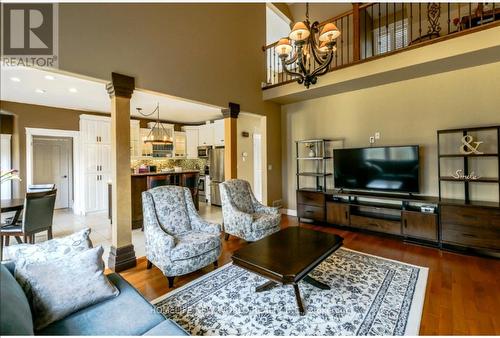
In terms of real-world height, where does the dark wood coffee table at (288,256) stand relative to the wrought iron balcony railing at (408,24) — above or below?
below

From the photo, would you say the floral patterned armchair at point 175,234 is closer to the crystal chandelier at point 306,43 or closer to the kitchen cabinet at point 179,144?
the crystal chandelier at point 306,43

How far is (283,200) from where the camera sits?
5.92 meters

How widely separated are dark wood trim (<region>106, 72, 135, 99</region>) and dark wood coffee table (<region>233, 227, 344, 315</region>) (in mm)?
2374

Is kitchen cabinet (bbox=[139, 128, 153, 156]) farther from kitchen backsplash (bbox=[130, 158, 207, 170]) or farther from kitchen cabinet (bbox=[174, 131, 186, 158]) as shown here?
kitchen cabinet (bbox=[174, 131, 186, 158])

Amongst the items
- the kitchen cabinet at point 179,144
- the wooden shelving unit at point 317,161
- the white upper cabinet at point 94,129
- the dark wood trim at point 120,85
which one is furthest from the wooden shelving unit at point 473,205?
the white upper cabinet at point 94,129

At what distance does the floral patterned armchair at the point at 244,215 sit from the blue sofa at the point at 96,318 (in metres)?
2.09

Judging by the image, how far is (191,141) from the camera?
26.7 ft

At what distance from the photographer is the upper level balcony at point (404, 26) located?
10.8ft

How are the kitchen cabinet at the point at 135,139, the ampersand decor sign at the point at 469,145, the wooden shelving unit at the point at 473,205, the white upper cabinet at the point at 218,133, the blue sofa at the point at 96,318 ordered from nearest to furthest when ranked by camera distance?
the blue sofa at the point at 96,318, the wooden shelving unit at the point at 473,205, the ampersand decor sign at the point at 469,145, the kitchen cabinet at the point at 135,139, the white upper cabinet at the point at 218,133

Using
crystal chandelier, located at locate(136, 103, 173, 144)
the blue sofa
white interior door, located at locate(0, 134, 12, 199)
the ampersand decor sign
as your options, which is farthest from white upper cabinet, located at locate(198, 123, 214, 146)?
the blue sofa

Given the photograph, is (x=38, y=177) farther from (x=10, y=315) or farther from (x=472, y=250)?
(x=472, y=250)

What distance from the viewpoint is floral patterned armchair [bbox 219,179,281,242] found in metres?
3.57

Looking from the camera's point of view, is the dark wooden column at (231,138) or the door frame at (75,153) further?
the door frame at (75,153)

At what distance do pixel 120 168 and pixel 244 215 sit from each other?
1795mm
